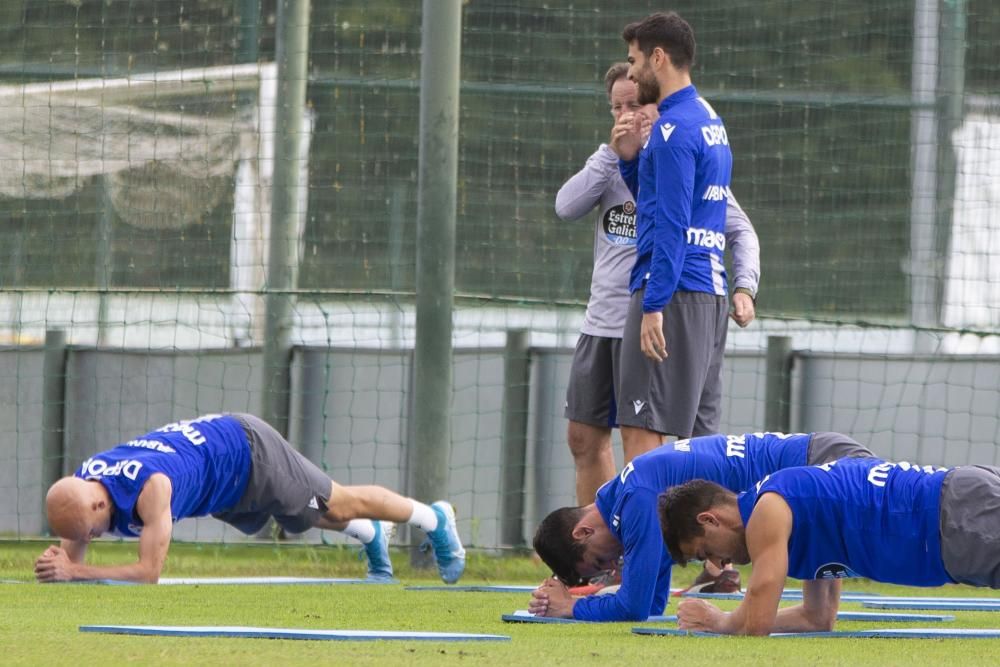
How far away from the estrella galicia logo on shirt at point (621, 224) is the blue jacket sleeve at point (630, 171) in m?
0.14

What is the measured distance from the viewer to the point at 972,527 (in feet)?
15.0

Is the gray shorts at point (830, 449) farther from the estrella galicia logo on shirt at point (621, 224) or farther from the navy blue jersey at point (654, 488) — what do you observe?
the estrella galicia logo on shirt at point (621, 224)

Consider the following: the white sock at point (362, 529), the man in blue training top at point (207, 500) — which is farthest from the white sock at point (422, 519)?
the white sock at point (362, 529)

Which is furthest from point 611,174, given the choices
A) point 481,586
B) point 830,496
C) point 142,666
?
point 142,666

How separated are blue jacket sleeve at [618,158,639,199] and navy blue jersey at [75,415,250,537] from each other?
183 centimetres

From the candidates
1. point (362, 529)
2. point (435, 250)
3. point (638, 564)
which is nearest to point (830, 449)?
point (638, 564)

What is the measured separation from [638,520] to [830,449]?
652 millimetres

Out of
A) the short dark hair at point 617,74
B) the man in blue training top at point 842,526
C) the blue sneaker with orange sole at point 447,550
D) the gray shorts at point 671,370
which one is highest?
the short dark hair at point 617,74

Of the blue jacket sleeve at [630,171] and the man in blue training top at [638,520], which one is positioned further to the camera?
the blue jacket sleeve at [630,171]

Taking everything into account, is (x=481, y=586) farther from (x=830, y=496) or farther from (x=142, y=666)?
(x=142, y=666)

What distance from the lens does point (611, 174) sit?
671 centimetres

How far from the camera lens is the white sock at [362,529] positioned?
7328mm

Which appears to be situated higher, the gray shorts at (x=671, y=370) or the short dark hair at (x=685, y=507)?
the gray shorts at (x=671, y=370)

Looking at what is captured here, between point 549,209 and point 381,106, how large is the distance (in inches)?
40.4
